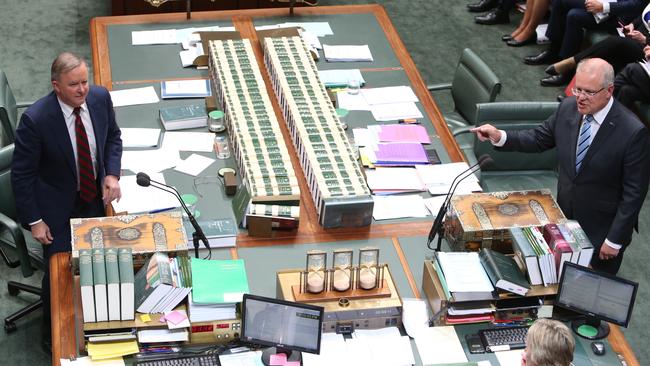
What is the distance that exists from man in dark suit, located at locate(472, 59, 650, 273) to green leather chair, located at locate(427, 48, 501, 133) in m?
1.20

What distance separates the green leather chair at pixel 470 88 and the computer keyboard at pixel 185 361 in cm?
320

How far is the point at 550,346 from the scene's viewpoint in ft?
12.8

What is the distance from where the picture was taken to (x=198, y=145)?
20.2 feet

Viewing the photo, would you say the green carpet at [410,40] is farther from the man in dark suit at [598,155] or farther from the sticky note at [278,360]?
the sticky note at [278,360]

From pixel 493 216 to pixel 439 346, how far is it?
2.72 ft

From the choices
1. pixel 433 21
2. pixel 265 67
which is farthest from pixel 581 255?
pixel 433 21

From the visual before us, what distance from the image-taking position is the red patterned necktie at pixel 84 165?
525cm

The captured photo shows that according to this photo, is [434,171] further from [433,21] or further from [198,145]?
[433,21]

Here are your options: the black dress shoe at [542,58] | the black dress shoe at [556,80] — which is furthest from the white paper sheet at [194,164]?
the black dress shoe at [542,58]

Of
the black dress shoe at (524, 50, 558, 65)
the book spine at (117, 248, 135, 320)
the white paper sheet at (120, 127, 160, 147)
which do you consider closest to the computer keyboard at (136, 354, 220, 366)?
the book spine at (117, 248, 135, 320)

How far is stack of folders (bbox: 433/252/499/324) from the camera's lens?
469cm

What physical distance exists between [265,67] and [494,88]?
5.34 ft

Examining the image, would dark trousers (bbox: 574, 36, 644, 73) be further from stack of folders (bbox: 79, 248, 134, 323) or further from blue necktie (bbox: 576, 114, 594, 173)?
stack of folders (bbox: 79, 248, 134, 323)

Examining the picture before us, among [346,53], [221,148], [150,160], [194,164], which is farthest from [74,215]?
[346,53]
